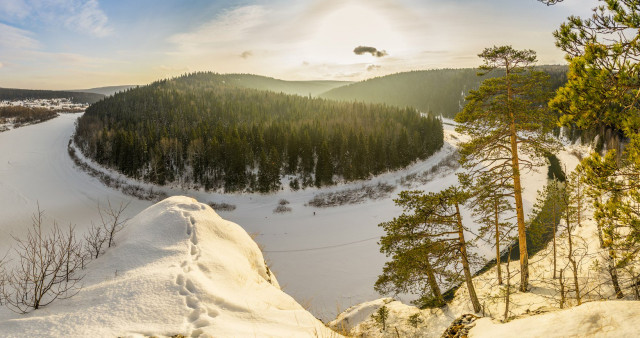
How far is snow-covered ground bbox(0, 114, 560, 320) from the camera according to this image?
27.4 metres

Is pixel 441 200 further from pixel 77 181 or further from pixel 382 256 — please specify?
pixel 77 181

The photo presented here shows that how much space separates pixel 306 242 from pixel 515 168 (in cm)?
2792

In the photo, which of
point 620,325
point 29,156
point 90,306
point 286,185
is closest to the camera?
point 620,325

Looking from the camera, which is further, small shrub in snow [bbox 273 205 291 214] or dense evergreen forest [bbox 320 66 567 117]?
dense evergreen forest [bbox 320 66 567 117]

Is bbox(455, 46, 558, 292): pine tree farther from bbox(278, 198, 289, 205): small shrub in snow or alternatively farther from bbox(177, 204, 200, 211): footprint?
bbox(278, 198, 289, 205): small shrub in snow

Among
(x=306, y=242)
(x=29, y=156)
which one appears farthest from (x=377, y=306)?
(x=29, y=156)

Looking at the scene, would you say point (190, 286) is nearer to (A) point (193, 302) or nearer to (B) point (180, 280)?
(B) point (180, 280)

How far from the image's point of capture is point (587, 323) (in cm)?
403

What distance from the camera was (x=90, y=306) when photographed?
18.9 ft

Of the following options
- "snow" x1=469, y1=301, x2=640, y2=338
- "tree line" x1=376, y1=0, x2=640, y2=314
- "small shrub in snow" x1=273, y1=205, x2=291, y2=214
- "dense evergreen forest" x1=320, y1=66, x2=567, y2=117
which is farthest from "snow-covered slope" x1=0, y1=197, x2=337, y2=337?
"dense evergreen forest" x1=320, y1=66, x2=567, y2=117

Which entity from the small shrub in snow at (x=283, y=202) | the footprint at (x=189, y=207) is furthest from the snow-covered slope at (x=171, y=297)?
the small shrub in snow at (x=283, y=202)

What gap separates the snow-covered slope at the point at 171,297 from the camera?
17.3ft

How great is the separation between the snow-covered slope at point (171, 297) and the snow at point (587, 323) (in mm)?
3514

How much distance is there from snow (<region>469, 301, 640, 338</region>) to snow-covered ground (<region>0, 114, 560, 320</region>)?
14021 mm
